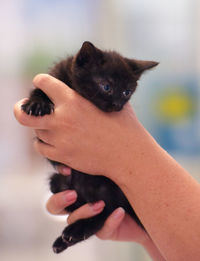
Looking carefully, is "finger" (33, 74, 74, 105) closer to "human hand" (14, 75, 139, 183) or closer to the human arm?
"human hand" (14, 75, 139, 183)

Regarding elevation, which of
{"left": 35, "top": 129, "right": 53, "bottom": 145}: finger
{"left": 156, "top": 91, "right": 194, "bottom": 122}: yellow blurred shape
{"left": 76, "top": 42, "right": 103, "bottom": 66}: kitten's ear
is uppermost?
{"left": 76, "top": 42, "right": 103, "bottom": 66}: kitten's ear

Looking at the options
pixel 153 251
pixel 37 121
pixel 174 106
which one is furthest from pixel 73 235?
pixel 174 106

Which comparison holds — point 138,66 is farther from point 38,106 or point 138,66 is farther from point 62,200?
point 62,200

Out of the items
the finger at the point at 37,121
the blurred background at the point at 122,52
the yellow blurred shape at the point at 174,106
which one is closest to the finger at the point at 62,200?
the finger at the point at 37,121

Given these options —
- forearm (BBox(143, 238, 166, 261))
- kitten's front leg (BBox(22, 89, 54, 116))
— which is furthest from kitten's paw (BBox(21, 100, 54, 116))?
forearm (BBox(143, 238, 166, 261))

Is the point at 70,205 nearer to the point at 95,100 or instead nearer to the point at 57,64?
the point at 95,100

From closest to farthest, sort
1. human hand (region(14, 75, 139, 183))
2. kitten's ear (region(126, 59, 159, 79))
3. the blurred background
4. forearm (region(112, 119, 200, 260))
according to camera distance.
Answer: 1. forearm (region(112, 119, 200, 260))
2. human hand (region(14, 75, 139, 183))
3. kitten's ear (region(126, 59, 159, 79))
4. the blurred background

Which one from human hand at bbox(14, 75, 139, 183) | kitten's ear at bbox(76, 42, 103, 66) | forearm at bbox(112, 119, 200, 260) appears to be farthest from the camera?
kitten's ear at bbox(76, 42, 103, 66)
